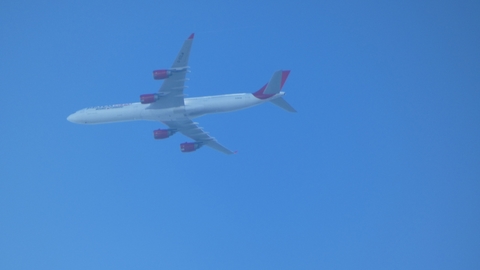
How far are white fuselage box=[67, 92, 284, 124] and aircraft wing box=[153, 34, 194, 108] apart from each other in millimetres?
716

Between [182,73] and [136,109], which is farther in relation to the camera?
[136,109]

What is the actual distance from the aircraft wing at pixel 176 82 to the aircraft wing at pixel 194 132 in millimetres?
3121

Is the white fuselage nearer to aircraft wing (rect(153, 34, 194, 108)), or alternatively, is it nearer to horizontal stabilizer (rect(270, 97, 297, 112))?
horizontal stabilizer (rect(270, 97, 297, 112))

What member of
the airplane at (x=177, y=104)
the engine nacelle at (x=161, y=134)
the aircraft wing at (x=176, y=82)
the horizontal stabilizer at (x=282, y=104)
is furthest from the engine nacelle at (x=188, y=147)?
the horizontal stabilizer at (x=282, y=104)

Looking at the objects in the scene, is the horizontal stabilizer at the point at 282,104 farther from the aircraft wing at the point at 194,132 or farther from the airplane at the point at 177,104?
the aircraft wing at the point at 194,132

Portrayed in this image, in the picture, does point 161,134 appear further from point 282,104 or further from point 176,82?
point 282,104

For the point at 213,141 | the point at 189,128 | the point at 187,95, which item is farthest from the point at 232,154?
the point at 187,95

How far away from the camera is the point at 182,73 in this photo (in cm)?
4250

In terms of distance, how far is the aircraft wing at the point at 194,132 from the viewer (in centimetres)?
4894

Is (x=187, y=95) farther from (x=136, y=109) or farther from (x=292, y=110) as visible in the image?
(x=292, y=110)

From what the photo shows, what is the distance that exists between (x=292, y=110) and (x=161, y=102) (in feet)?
40.0

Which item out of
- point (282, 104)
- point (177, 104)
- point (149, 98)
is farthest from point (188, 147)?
point (282, 104)

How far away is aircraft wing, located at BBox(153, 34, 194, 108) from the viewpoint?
40916mm

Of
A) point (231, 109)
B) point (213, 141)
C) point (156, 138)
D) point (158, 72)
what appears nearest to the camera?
point (158, 72)
